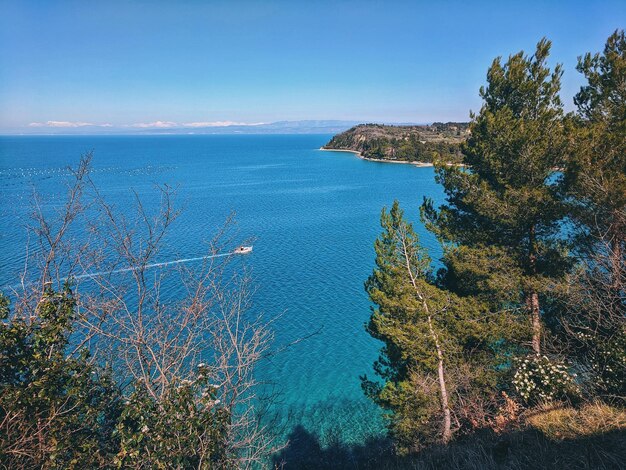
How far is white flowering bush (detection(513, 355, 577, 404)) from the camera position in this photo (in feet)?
28.8

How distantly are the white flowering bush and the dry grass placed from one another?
3.28 ft

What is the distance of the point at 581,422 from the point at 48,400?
320 inches

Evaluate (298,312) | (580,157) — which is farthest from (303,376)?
(580,157)

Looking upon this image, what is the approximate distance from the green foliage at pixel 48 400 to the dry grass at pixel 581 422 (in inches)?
277

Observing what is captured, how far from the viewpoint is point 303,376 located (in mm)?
15945

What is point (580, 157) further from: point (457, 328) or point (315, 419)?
point (315, 419)

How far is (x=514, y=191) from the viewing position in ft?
32.4

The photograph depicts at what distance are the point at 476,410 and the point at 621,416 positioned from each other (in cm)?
299

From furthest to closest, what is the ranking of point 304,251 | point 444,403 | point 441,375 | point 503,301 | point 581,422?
point 304,251 < point 503,301 < point 441,375 < point 444,403 < point 581,422

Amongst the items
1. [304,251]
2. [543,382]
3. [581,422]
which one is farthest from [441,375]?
[304,251]

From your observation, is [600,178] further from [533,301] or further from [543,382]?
[543,382]

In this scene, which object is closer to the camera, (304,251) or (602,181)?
(602,181)

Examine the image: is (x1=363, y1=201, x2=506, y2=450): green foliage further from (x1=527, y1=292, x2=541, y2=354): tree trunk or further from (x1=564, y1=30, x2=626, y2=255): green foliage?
(x1=564, y1=30, x2=626, y2=255): green foliage

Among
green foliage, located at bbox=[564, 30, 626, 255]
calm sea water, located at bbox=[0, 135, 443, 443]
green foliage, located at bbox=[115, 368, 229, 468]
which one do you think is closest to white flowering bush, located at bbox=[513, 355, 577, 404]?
green foliage, located at bbox=[564, 30, 626, 255]
